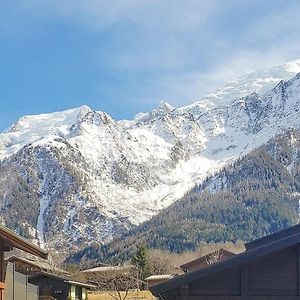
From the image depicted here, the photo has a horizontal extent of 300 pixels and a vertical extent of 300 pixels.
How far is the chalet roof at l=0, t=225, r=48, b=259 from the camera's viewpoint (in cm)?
2389

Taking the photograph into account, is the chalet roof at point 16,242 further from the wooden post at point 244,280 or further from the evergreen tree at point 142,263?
the evergreen tree at point 142,263

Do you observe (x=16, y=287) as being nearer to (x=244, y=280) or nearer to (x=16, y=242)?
(x=16, y=242)

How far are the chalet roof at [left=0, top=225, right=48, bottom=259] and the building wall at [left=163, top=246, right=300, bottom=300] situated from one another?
4.46 meters

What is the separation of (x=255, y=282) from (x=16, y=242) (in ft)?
24.3

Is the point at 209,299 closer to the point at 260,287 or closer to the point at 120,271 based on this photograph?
the point at 260,287

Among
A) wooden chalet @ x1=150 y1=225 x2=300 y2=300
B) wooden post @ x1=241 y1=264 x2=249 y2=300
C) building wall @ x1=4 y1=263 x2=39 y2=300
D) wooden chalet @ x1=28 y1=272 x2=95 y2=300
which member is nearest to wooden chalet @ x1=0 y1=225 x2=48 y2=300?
wooden chalet @ x1=150 y1=225 x2=300 y2=300

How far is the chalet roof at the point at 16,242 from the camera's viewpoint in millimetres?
23891

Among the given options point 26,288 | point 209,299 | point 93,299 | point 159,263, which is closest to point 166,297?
point 209,299

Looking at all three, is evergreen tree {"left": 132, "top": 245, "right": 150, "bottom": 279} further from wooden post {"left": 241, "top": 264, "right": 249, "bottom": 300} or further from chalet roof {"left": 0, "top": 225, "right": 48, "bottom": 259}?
wooden post {"left": 241, "top": 264, "right": 249, "bottom": 300}

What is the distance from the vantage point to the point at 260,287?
22875mm

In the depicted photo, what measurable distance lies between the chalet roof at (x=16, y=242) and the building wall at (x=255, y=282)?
4.46m

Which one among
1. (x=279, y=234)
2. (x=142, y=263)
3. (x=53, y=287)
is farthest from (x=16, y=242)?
(x=142, y=263)

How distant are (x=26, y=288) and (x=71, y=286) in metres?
38.2

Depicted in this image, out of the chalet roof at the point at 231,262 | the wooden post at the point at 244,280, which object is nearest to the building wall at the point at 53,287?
the wooden post at the point at 244,280
